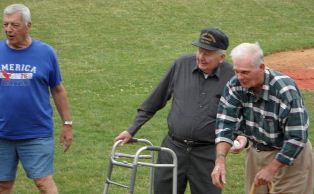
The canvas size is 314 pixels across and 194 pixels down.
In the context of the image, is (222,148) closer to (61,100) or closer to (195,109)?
(195,109)

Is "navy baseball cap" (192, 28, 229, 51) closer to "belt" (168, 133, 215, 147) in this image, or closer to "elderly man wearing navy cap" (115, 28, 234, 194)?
"elderly man wearing navy cap" (115, 28, 234, 194)

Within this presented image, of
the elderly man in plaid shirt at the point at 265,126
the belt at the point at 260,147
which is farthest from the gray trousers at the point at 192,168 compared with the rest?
the belt at the point at 260,147

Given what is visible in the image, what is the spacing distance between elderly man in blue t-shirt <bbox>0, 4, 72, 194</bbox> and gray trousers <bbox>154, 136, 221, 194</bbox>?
993 mm

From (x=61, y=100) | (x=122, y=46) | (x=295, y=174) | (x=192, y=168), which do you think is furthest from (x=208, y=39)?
(x=122, y=46)

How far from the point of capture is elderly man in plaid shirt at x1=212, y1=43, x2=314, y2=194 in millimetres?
5105

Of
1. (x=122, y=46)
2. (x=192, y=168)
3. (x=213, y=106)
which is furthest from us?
(x=122, y=46)

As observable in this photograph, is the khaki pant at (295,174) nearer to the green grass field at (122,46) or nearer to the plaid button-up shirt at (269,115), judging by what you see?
the plaid button-up shirt at (269,115)

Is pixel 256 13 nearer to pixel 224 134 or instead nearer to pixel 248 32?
pixel 248 32

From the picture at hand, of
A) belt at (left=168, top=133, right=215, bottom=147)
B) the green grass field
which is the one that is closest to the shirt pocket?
belt at (left=168, top=133, right=215, bottom=147)

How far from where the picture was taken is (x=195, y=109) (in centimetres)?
600

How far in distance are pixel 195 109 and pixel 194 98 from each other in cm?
9

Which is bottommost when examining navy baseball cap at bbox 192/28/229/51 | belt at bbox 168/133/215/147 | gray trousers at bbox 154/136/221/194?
gray trousers at bbox 154/136/221/194

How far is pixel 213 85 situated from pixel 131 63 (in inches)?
409

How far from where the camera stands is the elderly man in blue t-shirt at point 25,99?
6.18m
